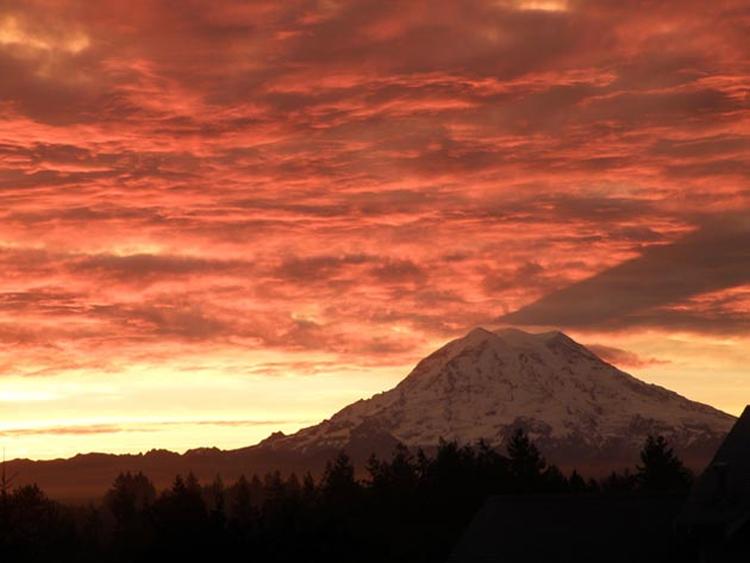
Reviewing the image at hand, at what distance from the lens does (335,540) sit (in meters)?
86.6

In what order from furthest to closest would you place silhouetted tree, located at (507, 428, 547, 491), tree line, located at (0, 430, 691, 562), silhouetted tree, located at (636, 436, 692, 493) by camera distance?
silhouetted tree, located at (636, 436, 692, 493)
silhouetted tree, located at (507, 428, 547, 491)
tree line, located at (0, 430, 691, 562)

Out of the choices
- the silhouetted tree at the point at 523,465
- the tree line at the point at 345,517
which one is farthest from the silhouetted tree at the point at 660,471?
the silhouetted tree at the point at 523,465

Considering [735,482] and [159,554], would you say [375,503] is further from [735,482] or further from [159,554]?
[735,482]

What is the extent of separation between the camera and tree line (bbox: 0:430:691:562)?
8469 centimetres

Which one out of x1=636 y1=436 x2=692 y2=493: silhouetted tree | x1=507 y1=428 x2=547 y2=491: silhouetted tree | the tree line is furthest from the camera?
x1=636 y1=436 x2=692 y2=493: silhouetted tree

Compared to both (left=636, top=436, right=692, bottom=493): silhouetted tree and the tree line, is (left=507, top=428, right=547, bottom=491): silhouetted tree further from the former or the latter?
(left=636, top=436, right=692, bottom=493): silhouetted tree

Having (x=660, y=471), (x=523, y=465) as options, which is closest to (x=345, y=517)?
(x=523, y=465)

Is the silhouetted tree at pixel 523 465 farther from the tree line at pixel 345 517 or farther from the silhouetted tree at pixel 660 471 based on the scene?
the silhouetted tree at pixel 660 471

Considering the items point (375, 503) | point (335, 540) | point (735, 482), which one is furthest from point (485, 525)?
point (375, 503)

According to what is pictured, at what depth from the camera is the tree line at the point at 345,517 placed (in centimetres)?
8469

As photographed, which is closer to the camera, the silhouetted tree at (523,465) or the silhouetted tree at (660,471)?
the silhouetted tree at (523,465)

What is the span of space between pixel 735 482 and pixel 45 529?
5174 inches

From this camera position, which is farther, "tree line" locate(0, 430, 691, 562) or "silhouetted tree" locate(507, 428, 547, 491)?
"silhouetted tree" locate(507, 428, 547, 491)

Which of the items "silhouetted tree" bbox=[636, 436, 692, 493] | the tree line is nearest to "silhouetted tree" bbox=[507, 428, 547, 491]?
the tree line
